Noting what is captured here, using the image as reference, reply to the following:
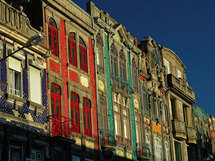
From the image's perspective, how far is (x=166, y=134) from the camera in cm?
4394

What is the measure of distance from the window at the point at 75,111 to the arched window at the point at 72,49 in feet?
7.05

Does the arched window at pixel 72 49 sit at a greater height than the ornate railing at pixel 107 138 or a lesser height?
greater

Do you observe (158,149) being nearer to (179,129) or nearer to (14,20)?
(179,129)

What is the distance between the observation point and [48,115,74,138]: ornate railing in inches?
1091

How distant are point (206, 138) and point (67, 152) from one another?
29.6 meters

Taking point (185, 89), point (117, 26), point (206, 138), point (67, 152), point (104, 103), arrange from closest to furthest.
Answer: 1. point (67, 152)
2. point (104, 103)
3. point (117, 26)
4. point (185, 89)
5. point (206, 138)

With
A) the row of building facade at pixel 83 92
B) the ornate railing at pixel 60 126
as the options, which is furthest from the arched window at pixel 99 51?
the ornate railing at pixel 60 126

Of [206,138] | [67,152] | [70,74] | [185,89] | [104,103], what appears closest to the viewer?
[67,152]

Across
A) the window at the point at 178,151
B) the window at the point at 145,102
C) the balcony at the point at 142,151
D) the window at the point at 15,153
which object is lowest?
the window at the point at 15,153

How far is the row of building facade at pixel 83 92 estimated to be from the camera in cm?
2573

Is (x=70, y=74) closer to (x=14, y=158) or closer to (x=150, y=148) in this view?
(x=14, y=158)

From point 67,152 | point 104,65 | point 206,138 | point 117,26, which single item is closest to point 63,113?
point 67,152

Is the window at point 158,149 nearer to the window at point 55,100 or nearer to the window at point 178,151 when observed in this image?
the window at point 178,151

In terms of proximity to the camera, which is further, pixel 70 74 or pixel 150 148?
pixel 150 148
